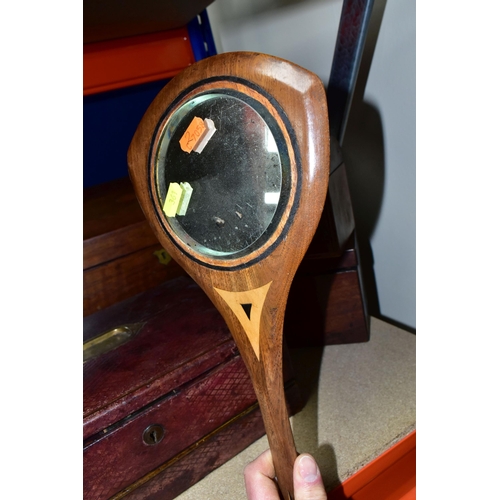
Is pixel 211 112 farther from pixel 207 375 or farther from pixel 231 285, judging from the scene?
pixel 207 375

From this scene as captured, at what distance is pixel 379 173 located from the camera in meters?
0.99

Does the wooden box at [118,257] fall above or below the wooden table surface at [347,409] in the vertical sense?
above

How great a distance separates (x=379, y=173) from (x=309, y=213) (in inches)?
23.2

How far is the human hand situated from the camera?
0.52 metres

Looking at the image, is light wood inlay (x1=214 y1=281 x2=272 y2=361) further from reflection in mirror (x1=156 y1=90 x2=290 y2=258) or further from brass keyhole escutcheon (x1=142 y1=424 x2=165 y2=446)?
brass keyhole escutcheon (x1=142 y1=424 x2=165 y2=446)

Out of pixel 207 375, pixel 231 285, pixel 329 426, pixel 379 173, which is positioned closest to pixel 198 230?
pixel 231 285

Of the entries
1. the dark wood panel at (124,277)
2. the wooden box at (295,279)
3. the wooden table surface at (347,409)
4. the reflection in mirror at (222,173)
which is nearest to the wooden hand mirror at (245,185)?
the reflection in mirror at (222,173)

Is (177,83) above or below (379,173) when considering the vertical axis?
above

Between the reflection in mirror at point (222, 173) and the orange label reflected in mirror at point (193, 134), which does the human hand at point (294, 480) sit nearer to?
the reflection in mirror at point (222, 173)

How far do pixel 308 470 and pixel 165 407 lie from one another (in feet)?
0.68

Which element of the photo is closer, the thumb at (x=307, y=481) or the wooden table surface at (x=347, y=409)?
the thumb at (x=307, y=481)

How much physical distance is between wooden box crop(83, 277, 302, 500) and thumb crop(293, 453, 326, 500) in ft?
0.58

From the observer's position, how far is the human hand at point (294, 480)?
52 cm

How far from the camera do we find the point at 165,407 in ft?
2.08
